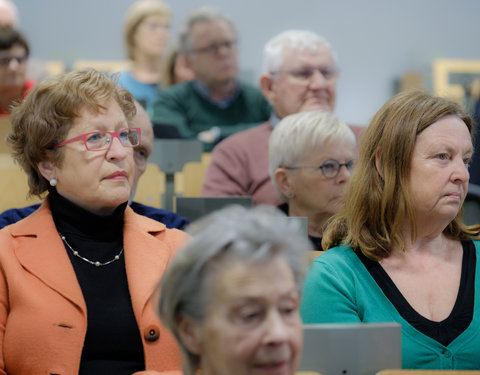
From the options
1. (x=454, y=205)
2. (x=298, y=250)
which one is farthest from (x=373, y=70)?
(x=298, y=250)

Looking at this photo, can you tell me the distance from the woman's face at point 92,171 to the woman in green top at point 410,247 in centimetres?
57

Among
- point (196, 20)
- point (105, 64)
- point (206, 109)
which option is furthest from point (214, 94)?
point (105, 64)

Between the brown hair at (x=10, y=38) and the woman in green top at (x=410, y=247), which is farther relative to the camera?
the brown hair at (x=10, y=38)

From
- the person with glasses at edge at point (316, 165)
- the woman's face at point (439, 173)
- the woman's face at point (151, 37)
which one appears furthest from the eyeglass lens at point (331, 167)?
the woman's face at point (151, 37)

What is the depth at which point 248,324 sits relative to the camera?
3.73ft

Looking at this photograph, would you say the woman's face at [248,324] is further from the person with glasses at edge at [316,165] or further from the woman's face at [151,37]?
the woman's face at [151,37]

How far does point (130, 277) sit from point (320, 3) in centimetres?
480

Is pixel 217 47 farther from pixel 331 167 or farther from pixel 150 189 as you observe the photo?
pixel 331 167

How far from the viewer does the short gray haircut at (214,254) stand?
116 cm

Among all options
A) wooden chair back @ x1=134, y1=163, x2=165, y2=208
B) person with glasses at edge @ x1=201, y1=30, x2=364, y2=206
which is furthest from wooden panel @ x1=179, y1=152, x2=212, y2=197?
wooden chair back @ x1=134, y1=163, x2=165, y2=208

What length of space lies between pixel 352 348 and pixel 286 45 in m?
2.07

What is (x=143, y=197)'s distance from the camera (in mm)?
2824

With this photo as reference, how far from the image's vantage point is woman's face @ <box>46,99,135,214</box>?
1.94 metres

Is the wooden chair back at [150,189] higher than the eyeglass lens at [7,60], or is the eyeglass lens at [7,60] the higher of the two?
the eyeglass lens at [7,60]
